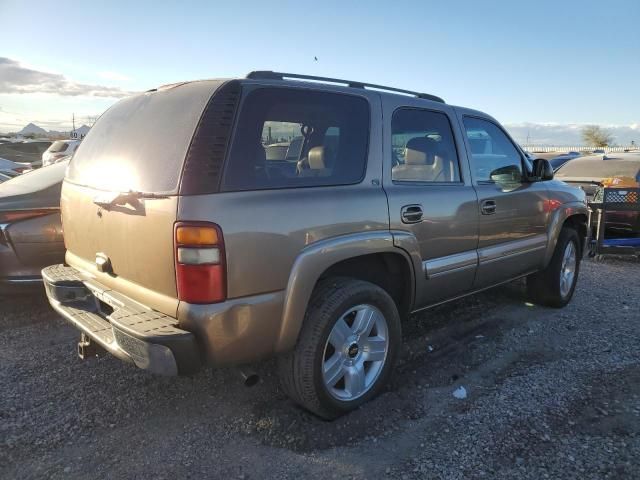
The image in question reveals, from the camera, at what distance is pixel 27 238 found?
4086mm

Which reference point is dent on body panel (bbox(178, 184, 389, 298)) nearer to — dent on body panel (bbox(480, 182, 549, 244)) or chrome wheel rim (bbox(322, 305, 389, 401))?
chrome wheel rim (bbox(322, 305, 389, 401))

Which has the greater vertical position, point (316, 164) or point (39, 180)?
point (316, 164)

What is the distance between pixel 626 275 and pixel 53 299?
6.59 m

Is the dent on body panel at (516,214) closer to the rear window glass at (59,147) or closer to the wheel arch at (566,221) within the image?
the wheel arch at (566,221)

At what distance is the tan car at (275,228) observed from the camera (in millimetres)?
2299

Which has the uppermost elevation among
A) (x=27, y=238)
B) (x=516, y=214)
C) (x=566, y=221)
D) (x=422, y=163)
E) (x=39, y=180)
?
(x=422, y=163)

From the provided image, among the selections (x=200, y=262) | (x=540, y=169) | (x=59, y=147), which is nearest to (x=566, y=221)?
(x=540, y=169)

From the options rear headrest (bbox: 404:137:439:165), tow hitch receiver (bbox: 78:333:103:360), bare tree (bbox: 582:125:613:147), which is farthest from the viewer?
bare tree (bbox: 582:125:613:147)

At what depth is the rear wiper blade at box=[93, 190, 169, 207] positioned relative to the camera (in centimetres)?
240

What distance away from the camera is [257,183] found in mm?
2426

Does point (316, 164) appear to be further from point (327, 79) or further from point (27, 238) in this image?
point (27, 238)

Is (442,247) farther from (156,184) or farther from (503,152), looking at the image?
(156,184)

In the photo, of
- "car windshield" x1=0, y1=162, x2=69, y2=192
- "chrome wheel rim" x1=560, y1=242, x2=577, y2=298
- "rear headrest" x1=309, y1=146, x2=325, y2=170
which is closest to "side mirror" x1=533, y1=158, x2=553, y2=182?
"chrome wheel rim" x1=560, y1=242, x2=577, y2=298

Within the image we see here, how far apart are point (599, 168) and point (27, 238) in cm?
A: 879
